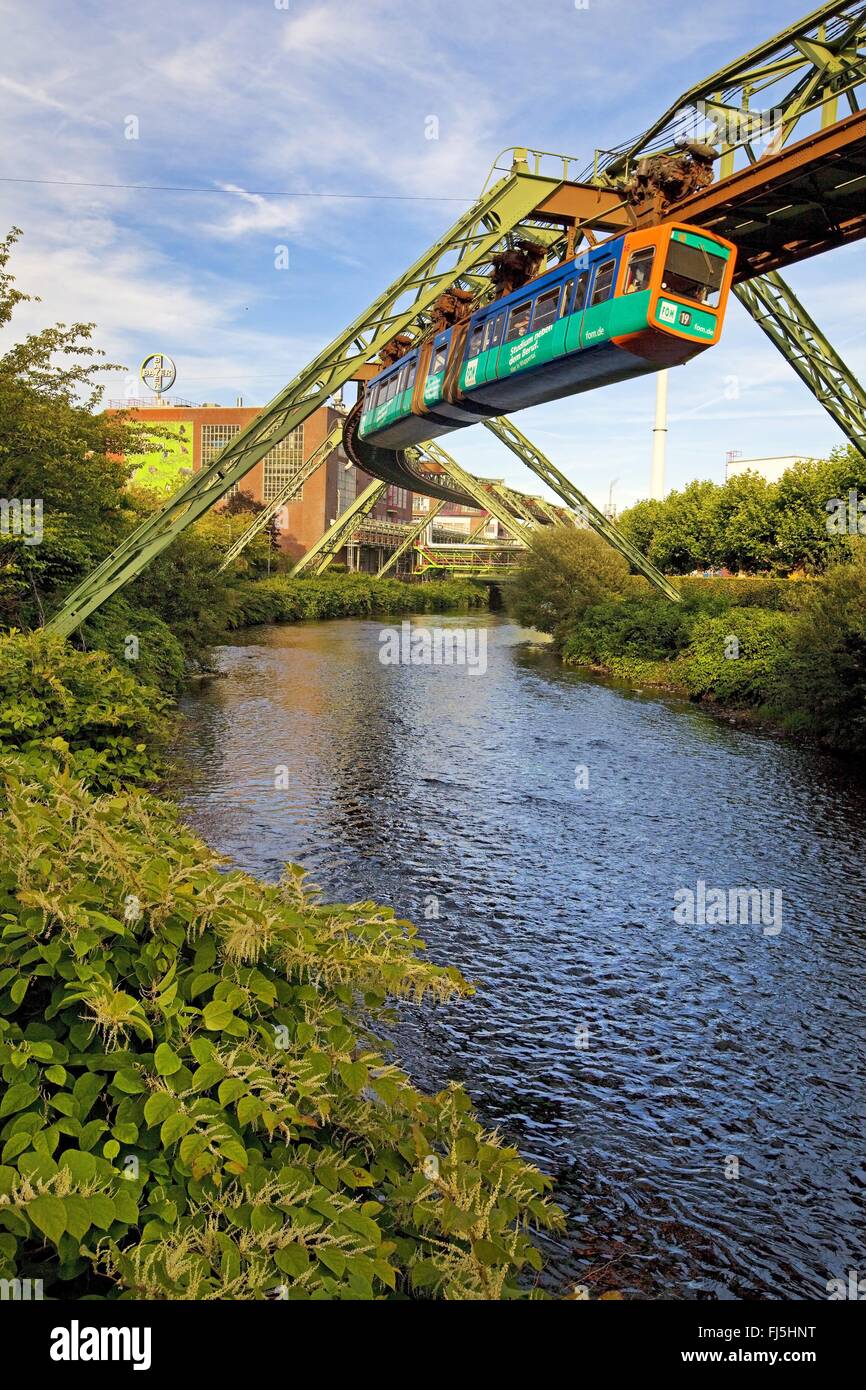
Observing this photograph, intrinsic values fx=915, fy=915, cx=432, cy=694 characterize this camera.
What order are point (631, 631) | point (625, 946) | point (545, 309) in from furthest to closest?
1. point (631, 631)
2. point (545, 309)
3. point (625, 946)

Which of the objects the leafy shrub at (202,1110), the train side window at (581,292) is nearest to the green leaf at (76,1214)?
the leafy shrub at (202,1110)

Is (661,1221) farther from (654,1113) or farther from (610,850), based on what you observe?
(610,850)

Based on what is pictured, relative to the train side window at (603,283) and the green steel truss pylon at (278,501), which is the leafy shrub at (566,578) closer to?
the green steel truss pylon at (278,501)

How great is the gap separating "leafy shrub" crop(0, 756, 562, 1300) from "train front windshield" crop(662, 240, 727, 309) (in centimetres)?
1720

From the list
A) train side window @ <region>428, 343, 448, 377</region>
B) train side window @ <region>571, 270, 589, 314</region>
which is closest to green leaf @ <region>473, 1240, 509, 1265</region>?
train side window @ <region>571, 270, 589, 314</region>

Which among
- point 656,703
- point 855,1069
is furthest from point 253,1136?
point 656,703

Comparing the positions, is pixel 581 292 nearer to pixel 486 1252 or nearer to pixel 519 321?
pixel 519 321

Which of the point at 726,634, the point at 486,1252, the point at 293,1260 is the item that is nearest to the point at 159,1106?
the point at 293,1260

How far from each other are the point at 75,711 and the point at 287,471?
311 feet

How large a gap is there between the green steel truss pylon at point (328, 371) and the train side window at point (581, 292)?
4.62 metres

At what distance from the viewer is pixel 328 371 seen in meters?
24.7

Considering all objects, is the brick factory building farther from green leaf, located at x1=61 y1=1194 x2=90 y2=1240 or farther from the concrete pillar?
green leaf, located at x1=61 y1=1194 x2=90 y2=1240

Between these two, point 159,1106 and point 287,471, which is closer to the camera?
point 159,1106

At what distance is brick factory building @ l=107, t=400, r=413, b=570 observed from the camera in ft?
327
